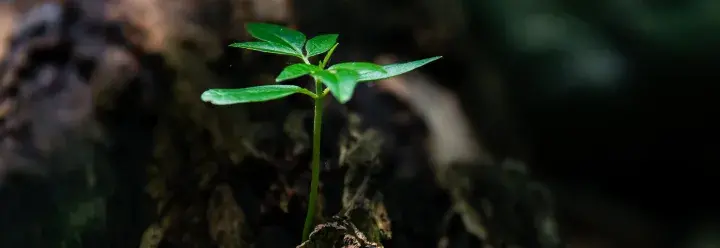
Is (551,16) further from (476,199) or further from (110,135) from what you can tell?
(110,135)

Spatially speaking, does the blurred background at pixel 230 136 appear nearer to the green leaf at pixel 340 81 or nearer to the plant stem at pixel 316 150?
the plant stem at pixel 316 150

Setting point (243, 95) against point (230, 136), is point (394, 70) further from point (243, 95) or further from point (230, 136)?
point (230, 136)

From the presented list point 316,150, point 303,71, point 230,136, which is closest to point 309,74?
point 303,71

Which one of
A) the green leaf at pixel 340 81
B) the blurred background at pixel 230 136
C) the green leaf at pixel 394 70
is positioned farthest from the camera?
the blurred background at pixel 230 136

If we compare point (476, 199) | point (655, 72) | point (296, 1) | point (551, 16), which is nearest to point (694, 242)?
point (655, 72)

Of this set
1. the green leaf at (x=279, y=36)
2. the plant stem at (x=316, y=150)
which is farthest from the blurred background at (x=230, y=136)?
the green leaf at (x=279, y=36)

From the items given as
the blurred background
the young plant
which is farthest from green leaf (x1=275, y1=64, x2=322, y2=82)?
the blurred background

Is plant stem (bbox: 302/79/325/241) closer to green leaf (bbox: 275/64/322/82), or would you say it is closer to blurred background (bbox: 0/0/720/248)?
green leaf (bbox: 275/64/322/82)
